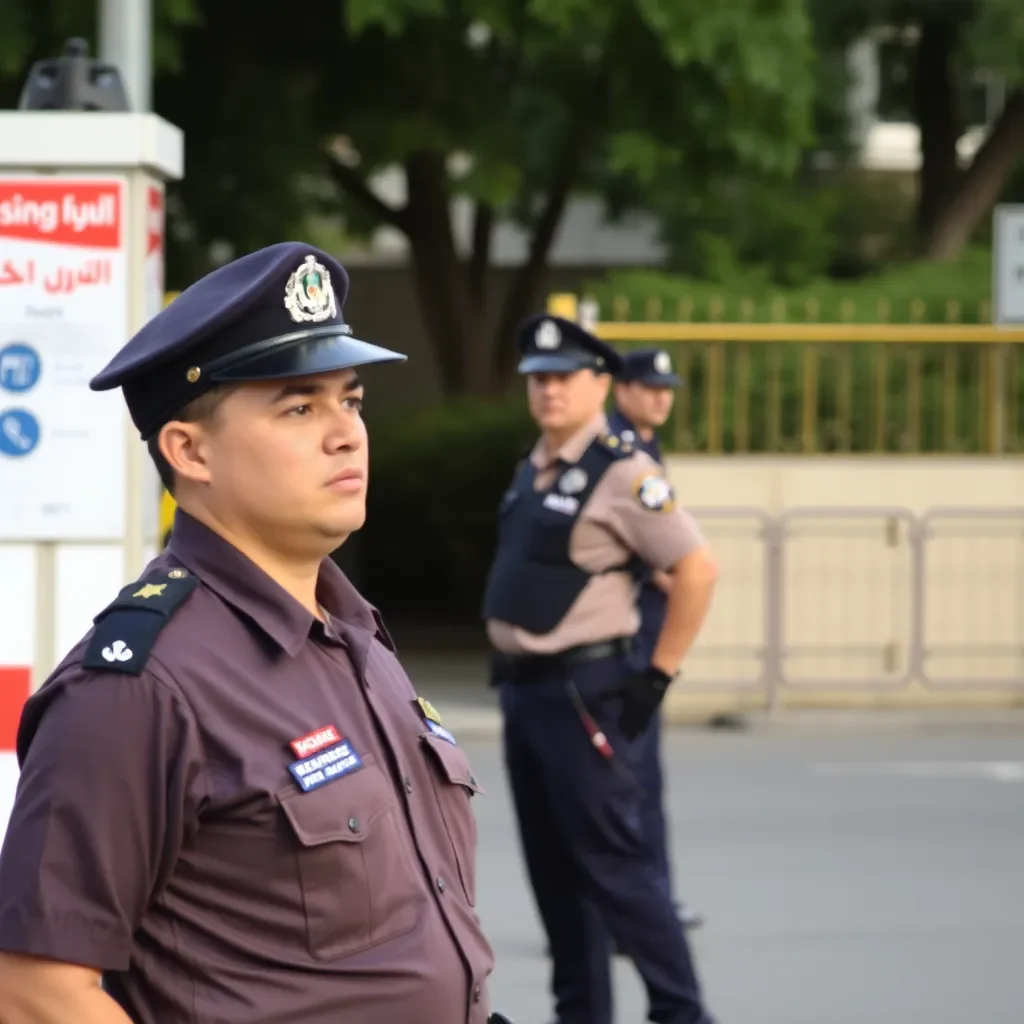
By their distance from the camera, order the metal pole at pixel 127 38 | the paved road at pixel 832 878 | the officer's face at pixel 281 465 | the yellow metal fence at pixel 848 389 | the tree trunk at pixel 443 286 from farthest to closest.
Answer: the tree trunk at pixel 443 286 < the yellow metal fence at pixel 848 389 < the metal pole at pixel 127 38 < the paved road at pixel 832 878 < the officer's face at pixel 281 465

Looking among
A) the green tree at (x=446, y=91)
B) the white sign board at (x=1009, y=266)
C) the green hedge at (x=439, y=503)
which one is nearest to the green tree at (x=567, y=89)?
the green tree at (x=446, y=91)

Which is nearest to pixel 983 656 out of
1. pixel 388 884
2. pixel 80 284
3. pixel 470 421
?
pixel 470 421

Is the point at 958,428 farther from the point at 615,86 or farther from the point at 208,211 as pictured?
the point at 208,211

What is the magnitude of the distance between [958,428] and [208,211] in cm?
555

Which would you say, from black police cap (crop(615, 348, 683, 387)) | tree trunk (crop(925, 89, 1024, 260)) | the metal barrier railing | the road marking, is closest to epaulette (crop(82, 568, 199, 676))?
black police cap (crop(615, 348, 683, 387))

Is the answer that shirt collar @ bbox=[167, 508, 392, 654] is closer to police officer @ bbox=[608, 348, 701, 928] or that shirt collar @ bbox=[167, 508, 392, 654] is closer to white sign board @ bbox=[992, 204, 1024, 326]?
police officer @ bbox=[608, 348, 701, 928]

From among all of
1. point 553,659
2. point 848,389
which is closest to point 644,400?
point 553,659

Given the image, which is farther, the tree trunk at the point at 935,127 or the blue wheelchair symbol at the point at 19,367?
the tree trunk at the point at 935,127

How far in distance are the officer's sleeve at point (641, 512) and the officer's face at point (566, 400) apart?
0.68 ft

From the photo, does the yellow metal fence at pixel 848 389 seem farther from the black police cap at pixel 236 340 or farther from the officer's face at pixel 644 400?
the black police cap at pixel 236 340

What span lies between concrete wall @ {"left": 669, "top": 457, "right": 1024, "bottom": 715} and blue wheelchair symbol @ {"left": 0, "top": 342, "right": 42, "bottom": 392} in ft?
29.6

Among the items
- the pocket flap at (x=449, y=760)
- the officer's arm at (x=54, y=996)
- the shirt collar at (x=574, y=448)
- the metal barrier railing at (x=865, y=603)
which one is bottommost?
the metal barrier railing at (x=865, y=603)

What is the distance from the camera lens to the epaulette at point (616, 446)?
5.81 m

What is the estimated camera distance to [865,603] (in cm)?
1319
